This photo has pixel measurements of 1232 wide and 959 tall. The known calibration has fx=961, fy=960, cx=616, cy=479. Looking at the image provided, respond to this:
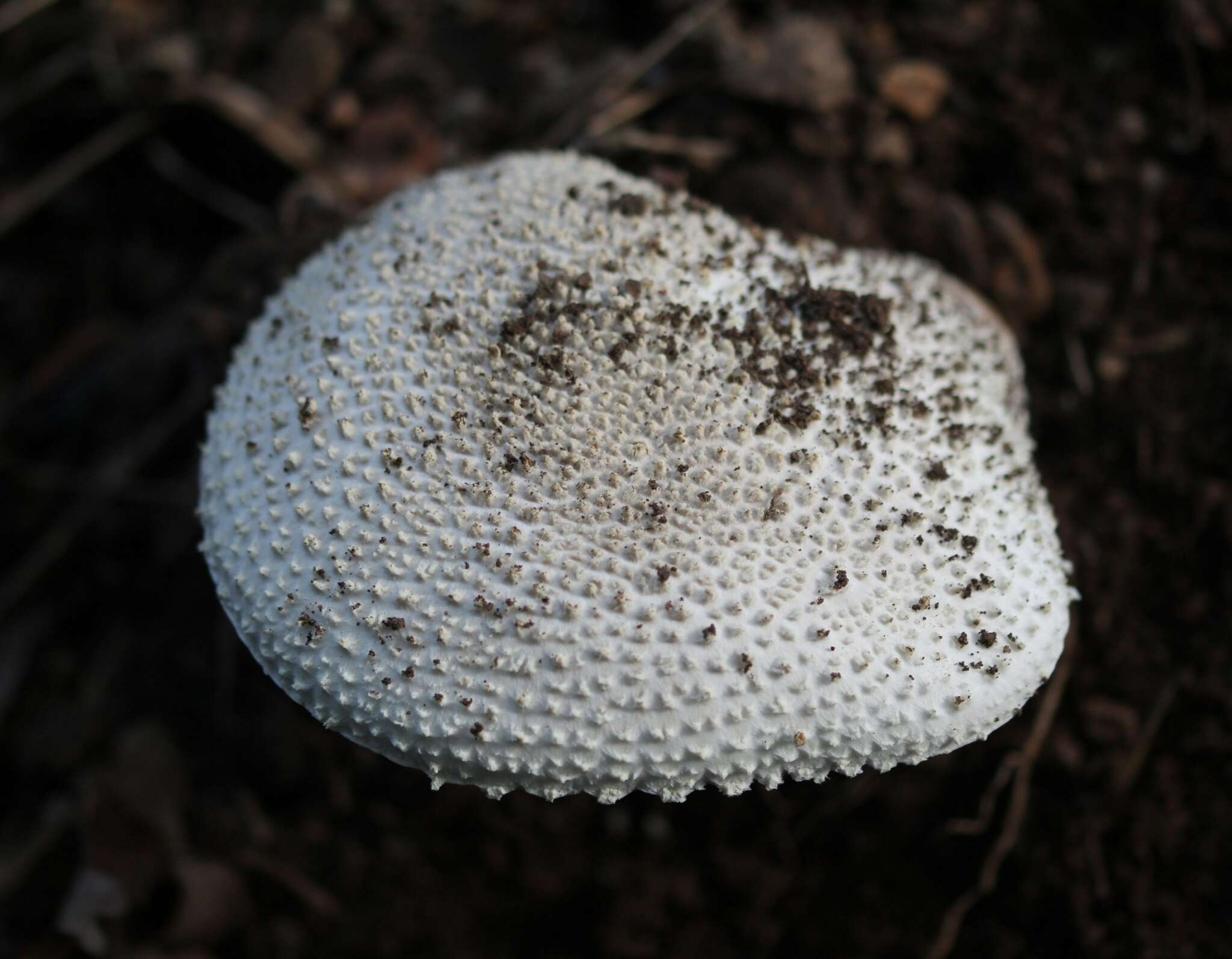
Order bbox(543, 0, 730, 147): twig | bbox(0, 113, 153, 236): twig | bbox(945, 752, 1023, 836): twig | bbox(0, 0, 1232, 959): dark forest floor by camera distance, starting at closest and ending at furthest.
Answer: bbox(945, 752, 1023, 836): twig, bbox(0, 0, 1232, 959): dark forest floor, bbox(543, 0, 730, 147): twig, bbox(0, 113, 153, 236): twig

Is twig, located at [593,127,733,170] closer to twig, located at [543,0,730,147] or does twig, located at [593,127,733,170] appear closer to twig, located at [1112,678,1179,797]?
twig, located at [543,0,730,147]

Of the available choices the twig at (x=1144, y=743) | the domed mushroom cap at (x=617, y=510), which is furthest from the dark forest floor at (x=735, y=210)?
the domed mushroom cap at (x=617, y=510)

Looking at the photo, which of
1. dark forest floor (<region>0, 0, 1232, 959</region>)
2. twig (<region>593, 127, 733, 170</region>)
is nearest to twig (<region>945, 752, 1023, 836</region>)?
dark forest floor (<region>0, 0, 1232, 959</region>)

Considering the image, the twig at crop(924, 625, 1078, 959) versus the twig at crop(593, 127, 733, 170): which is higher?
the twig at crop(593, 127, 733, 170)

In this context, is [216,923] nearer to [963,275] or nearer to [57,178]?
[57,178]

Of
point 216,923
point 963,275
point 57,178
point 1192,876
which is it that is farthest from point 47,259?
point 1192,876

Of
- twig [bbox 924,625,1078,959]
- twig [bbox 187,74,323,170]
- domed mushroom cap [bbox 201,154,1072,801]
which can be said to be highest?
twig [bbox 187,74,323,170]
